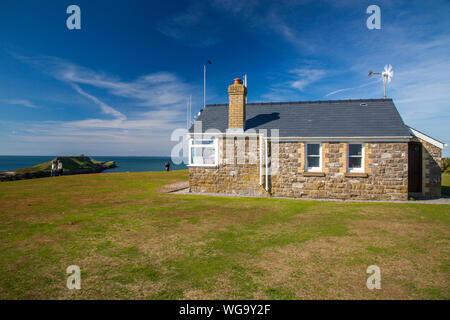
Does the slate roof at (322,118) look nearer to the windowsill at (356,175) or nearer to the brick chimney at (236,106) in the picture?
the brick chimney at (236,106)

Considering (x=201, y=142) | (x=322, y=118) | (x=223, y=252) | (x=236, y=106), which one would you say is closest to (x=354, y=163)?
(x=322, y=118)

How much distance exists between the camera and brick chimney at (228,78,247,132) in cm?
1484

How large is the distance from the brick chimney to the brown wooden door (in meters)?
10.3

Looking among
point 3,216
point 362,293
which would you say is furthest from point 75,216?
point 362,293

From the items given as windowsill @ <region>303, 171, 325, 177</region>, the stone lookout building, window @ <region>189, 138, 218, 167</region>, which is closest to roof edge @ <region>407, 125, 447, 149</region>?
the stone lookout building

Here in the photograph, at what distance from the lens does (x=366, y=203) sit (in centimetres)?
1223

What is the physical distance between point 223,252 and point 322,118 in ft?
40.3

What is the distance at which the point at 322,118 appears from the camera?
599 inches

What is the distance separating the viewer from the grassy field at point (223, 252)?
4230mm

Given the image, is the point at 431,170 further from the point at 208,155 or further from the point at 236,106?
the point at 208,155

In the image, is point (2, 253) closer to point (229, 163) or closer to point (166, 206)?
point (166, 206)

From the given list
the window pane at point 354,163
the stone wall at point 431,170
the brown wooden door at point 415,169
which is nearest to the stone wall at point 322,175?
the window pane at point 354,163

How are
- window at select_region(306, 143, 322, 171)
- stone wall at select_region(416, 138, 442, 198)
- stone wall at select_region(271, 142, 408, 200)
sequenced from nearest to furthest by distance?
stone wall at select_region(271, 142, 408, 200) < stone wall at select_region(416, 138, 442, 198) < window at select_region(306, 143, 322, 171)

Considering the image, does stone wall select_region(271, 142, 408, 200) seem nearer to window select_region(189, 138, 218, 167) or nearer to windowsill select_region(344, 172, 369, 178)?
windowsill select_region(344, 172, 369, 178)
